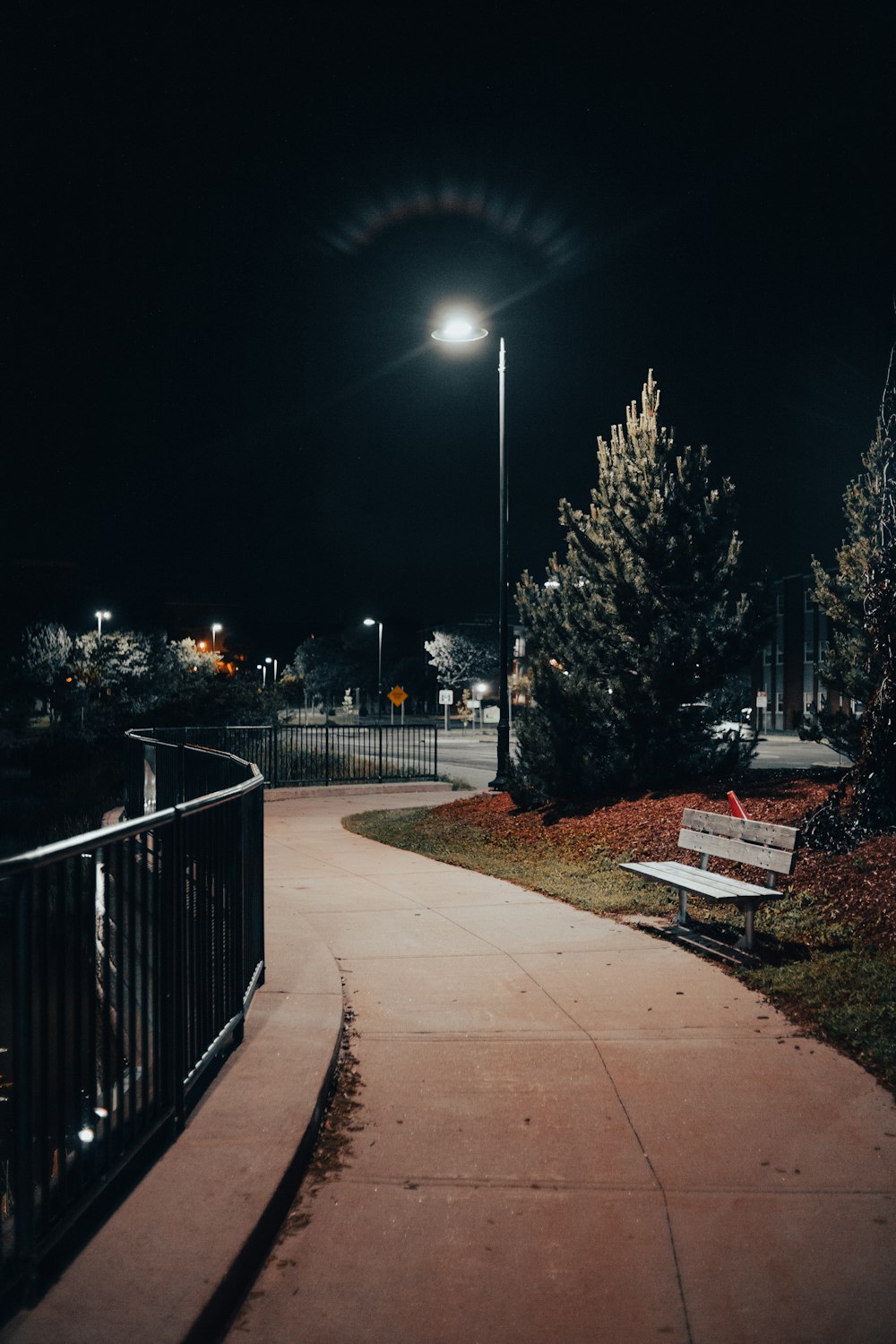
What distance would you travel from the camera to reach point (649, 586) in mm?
13344

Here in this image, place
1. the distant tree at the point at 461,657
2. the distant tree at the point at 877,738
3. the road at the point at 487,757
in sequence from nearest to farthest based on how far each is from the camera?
the distant tree at the point at 877,738, the road at the point at 487,757, the distant tree at the point at 461,657

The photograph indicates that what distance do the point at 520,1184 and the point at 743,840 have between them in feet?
17.7

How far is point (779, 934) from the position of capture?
7.92 m

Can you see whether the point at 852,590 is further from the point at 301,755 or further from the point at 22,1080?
the point at 22,1080

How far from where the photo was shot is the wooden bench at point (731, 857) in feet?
24.3

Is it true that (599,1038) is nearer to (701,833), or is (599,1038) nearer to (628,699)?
(701,833)

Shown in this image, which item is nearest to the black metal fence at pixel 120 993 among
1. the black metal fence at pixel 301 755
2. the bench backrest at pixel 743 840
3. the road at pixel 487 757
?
the bench backrest at pixel 743 840

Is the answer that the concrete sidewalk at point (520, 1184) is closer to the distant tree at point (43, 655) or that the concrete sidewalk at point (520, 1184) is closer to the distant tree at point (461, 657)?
the distant tree at point (43, 655)

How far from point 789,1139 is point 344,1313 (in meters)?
2.13

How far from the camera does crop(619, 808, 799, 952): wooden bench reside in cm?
740

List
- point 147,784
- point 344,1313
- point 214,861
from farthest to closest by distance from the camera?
point 147,784
point 214,861
point 344,1313

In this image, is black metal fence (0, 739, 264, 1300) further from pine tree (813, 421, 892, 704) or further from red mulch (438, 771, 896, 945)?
pine tree (813, 421, 892, 704)

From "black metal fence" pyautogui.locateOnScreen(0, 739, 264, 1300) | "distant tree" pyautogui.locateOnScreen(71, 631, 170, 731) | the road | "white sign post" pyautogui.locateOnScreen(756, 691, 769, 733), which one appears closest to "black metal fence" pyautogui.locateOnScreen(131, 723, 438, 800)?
the road

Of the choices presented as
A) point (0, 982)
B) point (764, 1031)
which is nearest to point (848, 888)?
point (764, 1031)
